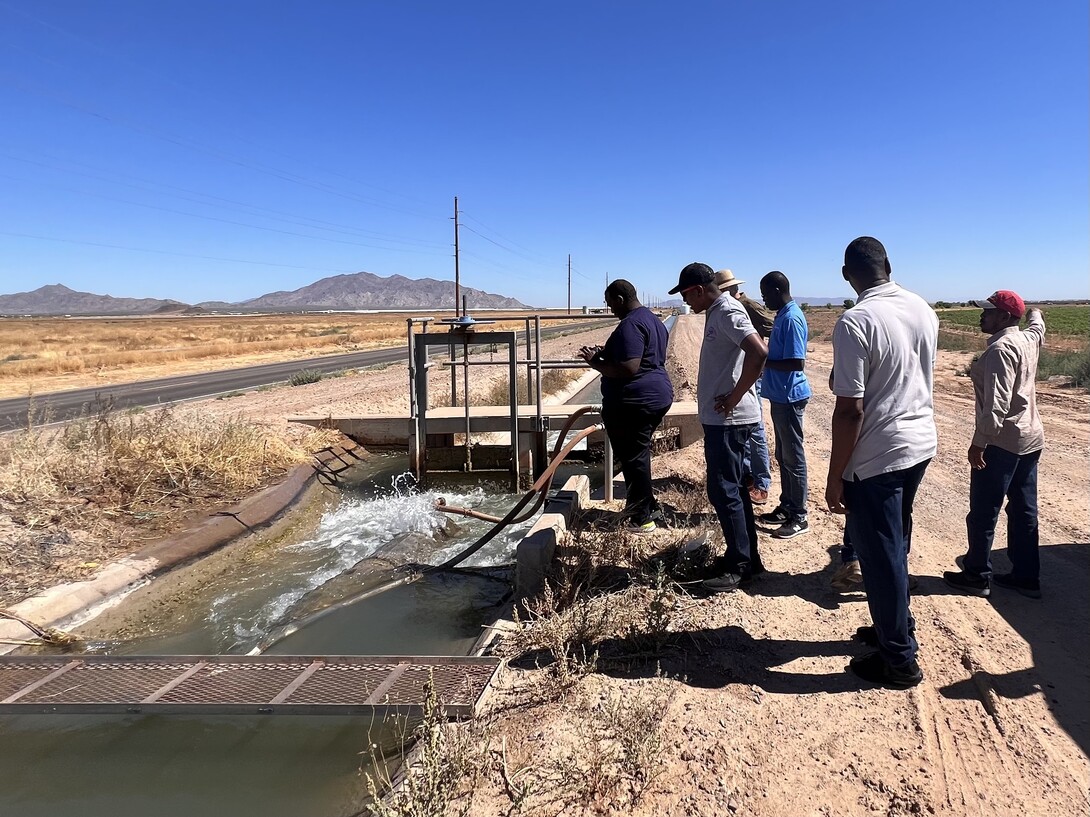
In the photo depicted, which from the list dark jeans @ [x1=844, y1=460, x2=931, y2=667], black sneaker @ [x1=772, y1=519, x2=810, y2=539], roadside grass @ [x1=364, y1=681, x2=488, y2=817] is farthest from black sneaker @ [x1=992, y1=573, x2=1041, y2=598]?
roadside grass @ [x1=364, y1=681, x2=488, y2=817]

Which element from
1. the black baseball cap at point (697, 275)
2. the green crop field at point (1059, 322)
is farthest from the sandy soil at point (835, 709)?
the green crop field at point (1059, 322)

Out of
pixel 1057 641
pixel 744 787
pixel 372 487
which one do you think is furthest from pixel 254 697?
pixel 372 487

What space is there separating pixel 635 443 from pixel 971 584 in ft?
7.31

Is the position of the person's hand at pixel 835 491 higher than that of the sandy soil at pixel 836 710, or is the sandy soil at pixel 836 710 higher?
the person's hand at pixel 835 491

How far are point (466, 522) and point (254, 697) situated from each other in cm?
442

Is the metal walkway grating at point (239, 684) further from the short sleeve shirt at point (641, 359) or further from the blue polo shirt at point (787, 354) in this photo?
the blue polo shirt at point (787, 354)

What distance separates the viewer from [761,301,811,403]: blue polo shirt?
460 cm

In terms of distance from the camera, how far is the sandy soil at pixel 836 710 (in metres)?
2.35

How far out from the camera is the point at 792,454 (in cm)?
464

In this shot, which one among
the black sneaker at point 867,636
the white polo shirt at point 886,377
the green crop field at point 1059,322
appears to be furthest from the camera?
the green crop field at point 1059,322

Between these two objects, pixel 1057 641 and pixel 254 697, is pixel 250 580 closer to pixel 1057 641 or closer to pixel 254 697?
pixel 254 697

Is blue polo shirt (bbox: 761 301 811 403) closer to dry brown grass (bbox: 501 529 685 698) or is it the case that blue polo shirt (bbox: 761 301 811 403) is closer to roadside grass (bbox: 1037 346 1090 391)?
dry brown grass (bbox: 501 529 685 698)

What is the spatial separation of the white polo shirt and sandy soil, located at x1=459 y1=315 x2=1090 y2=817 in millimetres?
1079

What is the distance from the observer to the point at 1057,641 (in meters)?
3.29
